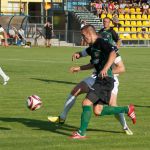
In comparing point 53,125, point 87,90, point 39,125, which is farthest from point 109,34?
point 87,90

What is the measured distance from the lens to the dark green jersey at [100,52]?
9.70 m

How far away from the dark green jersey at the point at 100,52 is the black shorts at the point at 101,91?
13 centimetres

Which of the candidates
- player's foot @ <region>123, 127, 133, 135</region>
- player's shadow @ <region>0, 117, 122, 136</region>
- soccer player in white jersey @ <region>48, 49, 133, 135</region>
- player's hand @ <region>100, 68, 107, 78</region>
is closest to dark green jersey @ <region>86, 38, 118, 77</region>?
player's hand @ <region>100, 68, 107, 78</region>

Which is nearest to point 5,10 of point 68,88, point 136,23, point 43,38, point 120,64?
point 43,38

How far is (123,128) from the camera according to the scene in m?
10.5

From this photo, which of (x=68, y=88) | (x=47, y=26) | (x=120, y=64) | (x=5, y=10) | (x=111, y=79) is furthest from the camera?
(x=5, y=10)

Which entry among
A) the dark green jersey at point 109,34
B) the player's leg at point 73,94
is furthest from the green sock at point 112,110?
the dark green jersey at point 109,34

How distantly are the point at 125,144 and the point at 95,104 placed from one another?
32.0 inches

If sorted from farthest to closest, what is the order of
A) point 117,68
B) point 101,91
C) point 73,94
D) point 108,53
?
point 117,68 < point 73,94 < point 101,91 < point 108,53

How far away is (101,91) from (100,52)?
602 mm

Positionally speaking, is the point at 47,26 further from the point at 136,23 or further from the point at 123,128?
the point at 123,128

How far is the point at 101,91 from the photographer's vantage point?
9781mm

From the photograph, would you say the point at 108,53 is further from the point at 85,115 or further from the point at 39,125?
the point at 39,125

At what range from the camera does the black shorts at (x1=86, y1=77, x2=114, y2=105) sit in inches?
384
